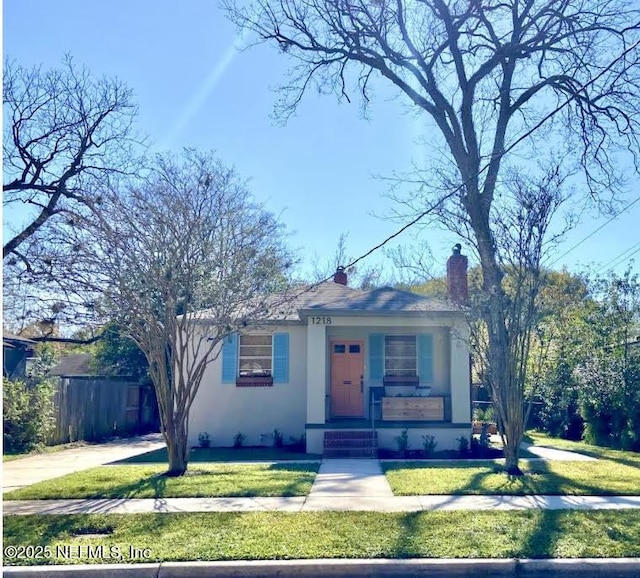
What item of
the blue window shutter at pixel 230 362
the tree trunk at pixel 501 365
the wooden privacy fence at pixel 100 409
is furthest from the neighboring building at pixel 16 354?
the tree trunk at pixel 501 365

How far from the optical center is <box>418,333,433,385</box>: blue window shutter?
52.1 ft

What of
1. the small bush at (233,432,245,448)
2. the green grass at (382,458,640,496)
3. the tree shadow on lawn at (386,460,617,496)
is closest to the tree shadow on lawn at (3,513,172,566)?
the green grass at (382,458,640,496)

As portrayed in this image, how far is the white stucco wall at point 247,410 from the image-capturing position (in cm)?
1586

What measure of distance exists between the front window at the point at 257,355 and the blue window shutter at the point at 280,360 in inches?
7.1

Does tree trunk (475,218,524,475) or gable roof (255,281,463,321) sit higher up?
gable roof (255,281,463,321)

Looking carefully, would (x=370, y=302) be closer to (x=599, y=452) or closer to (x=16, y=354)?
(x=599, y=452)

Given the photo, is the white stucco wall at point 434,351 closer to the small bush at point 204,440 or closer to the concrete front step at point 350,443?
the concrete front step at point 350,443

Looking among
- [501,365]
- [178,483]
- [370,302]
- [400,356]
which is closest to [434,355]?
[400,356]

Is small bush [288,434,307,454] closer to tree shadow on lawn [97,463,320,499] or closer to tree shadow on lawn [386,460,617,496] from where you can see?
tree shadow on lawn [97,463,320,499]

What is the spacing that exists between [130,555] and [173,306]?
16.0 ft

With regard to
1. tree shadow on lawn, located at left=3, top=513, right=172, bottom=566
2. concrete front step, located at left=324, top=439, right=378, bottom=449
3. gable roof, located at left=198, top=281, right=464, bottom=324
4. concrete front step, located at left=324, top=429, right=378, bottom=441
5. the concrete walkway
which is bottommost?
tree shadow on lawn, located at left=3, top=513, right=172, bottom=566

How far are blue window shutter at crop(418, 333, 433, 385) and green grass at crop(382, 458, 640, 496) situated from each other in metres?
4.15

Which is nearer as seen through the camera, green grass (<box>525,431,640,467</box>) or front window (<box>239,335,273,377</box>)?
green grass (<box>525,431,640,467</box>)

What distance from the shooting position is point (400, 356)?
16203 mm
